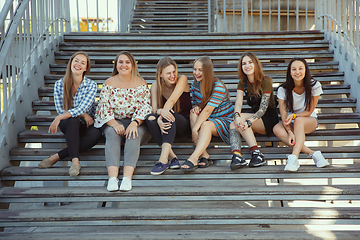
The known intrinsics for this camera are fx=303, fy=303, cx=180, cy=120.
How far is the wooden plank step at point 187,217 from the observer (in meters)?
1.98

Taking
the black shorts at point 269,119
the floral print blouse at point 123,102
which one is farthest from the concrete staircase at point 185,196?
the floral print blouse at point 123,102

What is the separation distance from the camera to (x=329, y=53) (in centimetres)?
384

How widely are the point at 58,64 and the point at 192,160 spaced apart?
2345 mm

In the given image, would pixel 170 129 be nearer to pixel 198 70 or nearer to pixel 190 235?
pixel 198 70

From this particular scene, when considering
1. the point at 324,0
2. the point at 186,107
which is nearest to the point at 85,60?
the point at 186,107

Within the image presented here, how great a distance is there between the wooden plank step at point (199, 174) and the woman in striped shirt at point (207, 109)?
0.54 feet

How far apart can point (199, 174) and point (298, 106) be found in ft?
3.67

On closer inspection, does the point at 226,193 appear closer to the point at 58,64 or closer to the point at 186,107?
the point at 186,107

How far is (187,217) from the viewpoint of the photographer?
2.01 m

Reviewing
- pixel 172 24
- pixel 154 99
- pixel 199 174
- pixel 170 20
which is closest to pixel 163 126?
pixel 154 99

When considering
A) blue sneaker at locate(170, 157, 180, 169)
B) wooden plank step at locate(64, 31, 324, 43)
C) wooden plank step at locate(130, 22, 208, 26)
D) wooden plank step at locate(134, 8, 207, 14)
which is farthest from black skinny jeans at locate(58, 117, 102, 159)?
wooden plank step at locate(134, 8, 207, 14)

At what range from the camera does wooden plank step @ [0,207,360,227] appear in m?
1.98

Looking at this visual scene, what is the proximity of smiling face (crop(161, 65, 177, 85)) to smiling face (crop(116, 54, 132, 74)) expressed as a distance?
0.30 meters

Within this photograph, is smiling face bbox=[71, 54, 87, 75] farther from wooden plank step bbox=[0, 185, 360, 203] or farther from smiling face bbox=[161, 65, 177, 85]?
wooden plank step bbox=[0, 185, 360, 203]
